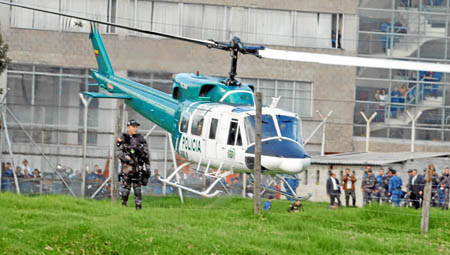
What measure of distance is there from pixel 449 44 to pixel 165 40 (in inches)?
756

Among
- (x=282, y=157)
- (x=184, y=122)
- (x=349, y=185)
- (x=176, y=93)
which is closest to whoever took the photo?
(x=282, y=157)

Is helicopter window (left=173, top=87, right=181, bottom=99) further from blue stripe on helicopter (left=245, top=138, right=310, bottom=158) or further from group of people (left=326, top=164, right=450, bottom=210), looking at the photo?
group of people (left=326, top=164, right=450, bottom=210)

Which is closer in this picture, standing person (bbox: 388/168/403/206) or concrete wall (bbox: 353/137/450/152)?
standing person (bbox: 388/168/403/206)

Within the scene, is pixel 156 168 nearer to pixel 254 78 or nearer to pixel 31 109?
pixel 31 109

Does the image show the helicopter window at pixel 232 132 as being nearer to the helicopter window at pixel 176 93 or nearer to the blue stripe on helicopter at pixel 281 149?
the blue stripe on helicopter at pixel 281 149

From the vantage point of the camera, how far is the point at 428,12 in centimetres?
5428

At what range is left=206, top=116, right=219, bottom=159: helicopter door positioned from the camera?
25.9 metres

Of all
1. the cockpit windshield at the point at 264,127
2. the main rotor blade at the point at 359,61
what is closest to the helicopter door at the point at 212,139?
the cockpit windshield at the point at 264,127

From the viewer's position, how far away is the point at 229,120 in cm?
2544

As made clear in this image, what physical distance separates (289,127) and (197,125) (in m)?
2.92

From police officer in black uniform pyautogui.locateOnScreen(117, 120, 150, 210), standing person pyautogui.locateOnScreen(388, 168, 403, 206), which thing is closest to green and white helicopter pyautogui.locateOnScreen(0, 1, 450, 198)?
police officer in black uniform pyautogui.locateOnScreen(117, 120, 150, 210)

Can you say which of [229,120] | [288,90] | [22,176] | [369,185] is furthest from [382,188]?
[288,90]

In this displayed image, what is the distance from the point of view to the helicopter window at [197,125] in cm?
2634

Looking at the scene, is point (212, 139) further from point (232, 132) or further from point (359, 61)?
point (359, 61)
